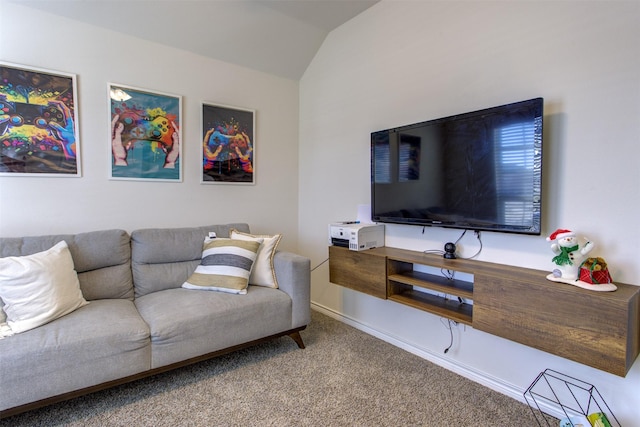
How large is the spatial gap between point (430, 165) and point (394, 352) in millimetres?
1351

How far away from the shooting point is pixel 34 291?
166 cm

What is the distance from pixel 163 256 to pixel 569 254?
2483mm

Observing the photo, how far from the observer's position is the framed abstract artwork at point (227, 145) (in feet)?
9.32

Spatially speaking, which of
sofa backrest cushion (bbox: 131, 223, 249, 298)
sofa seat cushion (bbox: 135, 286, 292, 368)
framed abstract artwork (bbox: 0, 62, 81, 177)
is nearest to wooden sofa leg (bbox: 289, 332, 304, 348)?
sofa seat cushion (bbox: 135, 286, 292, 368)

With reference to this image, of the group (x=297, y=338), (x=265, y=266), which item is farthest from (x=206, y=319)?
(x=297, y=338)

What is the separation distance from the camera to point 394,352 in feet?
7.57

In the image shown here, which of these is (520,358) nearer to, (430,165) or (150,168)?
(430,165)

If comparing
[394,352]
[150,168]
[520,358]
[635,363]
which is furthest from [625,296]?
[150,168]

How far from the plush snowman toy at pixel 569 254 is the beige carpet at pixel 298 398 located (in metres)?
0.79

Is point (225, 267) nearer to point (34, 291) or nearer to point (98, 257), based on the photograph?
point (98, 257)

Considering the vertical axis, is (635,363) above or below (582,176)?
below

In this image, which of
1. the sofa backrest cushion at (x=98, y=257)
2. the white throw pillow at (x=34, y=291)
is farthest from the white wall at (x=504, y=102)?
the white throw pillow at (x=34, y=291)

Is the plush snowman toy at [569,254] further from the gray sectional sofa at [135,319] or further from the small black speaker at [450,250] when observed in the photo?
the gray sectional sofa at [135,319]

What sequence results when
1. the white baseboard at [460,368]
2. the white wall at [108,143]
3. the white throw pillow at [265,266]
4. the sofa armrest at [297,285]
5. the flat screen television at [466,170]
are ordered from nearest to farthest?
the flat screen television at [466,170]
the white baseboard at [460,368]
the white wall at [108,143]
the sofa armrest at [297,285]
the white throw pillow at [265,266]
